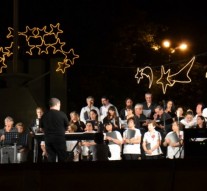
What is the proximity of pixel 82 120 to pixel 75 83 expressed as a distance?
1055cm

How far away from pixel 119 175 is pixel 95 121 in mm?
9392

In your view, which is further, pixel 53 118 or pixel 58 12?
pixel 58 12

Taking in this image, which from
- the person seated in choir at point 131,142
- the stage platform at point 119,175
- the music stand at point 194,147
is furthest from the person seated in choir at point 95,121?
the stage platform at point 119,175

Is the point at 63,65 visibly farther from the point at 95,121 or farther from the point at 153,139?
the point at 153,139

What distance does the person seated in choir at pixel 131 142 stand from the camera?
1852 cm

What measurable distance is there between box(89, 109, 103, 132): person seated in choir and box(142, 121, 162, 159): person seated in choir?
4.64 feet

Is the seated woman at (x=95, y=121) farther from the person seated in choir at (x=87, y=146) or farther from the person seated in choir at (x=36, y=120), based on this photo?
the person seated in choir at (x=36, y=120)

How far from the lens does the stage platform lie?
9.63 meters

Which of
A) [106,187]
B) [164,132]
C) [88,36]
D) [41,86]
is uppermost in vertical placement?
[88,36]

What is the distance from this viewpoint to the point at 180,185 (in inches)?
388

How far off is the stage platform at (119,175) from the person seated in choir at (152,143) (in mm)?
8778

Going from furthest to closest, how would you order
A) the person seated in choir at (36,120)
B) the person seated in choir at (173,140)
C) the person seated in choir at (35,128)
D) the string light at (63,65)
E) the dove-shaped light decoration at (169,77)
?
the string light at (63,65) → the dove-shaped light decoration at (169,77) → the person seated in choir at (36,120) → the person seated in choir at (173,140) → the person seated in choir at (35,128)

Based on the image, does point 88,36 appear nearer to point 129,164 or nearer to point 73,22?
point 73,22

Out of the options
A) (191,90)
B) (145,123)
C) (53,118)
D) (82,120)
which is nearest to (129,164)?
(53,118)
